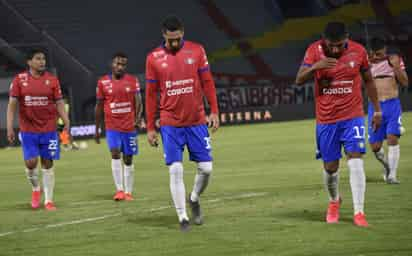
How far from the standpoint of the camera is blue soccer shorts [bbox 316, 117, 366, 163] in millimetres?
10884

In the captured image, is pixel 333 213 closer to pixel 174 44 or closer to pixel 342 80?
pixel 342 80

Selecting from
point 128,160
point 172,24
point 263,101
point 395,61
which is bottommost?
point 263,101

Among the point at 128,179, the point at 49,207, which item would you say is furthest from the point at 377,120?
the point at 128,179

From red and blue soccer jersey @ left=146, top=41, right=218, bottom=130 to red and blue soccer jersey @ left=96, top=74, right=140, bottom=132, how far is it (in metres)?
5.05

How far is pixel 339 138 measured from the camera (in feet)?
36.5

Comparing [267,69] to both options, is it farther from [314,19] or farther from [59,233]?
[59,233]

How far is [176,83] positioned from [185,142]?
71 cm

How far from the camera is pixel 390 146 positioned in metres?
16.2

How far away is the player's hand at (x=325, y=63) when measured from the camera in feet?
35.4

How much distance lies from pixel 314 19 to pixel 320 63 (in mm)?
41267

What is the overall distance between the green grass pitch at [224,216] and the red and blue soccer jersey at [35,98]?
1.34m

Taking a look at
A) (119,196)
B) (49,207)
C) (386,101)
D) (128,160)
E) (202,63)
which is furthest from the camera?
(386,101)

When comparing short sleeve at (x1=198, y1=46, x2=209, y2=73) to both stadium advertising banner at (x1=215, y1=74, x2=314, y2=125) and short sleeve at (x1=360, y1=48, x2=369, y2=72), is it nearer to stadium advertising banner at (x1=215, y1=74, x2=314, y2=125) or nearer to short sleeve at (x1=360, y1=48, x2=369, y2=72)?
short sleeve at (x1=360, y1=48, x2=369, y2=72)

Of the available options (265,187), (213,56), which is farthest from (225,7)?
(265,187)
